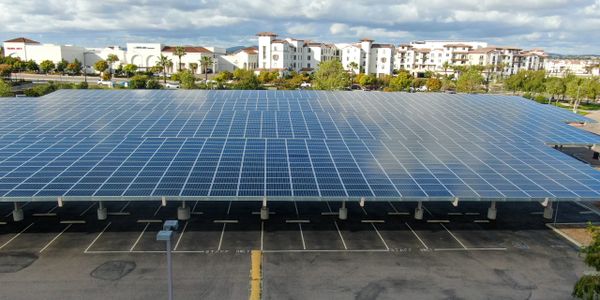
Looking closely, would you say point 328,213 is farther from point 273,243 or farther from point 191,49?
point 191,49

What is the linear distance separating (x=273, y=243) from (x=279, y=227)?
2.56 meters

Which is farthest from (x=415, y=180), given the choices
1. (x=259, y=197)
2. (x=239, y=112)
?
(x=239, y=112)

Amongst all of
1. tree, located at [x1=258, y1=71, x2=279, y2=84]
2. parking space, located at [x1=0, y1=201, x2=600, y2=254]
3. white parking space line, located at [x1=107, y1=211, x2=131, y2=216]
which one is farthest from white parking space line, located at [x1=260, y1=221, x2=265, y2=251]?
tree, located at [x1=258, y1=71, x2=279, y2=84]

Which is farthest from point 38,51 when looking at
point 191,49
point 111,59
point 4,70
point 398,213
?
point 398,213

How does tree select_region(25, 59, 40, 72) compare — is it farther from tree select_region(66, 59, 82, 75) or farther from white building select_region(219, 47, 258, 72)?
white building select_region(219, 47, 258, 72)

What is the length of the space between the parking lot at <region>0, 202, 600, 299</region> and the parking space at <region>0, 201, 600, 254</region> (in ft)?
0.26

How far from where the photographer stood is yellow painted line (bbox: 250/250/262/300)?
22562mm

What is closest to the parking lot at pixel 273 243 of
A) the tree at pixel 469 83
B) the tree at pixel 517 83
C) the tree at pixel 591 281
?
the tree at pixel 591 281

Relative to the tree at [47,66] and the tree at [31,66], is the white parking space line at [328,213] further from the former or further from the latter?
the tree at [31,66]

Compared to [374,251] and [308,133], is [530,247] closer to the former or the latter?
[374,251]

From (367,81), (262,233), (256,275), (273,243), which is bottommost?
(256,275)

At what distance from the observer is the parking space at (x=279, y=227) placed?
91.7 feet

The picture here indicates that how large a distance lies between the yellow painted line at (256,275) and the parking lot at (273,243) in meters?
0.38

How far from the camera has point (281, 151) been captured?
34188 millimetres
